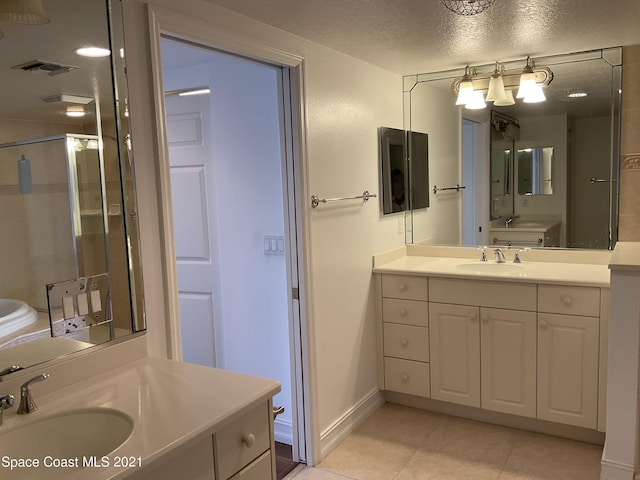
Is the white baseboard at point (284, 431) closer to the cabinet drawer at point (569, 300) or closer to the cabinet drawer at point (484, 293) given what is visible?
the cabinet drawer at point (484, 293)

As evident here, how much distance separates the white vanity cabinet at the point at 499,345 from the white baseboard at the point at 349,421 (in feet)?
0.39

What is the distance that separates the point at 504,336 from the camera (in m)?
2.88

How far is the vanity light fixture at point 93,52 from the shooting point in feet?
5.27

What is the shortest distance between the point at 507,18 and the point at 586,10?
0.31 metres

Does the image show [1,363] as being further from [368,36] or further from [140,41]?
[368,36]

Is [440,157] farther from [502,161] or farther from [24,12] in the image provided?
[24,12]

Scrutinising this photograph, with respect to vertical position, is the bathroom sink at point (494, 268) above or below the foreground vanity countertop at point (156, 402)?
above

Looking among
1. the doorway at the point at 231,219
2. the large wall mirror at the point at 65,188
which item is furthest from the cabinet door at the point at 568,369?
the large wall mirror at the point at 65,188

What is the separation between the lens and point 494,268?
3.13 metres

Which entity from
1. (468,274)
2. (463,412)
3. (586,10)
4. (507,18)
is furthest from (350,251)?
(586,10)

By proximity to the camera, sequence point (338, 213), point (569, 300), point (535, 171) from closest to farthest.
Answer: point (569, 300) → point (338, 213) → point (535, 171)

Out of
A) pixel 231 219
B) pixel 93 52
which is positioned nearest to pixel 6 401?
pixel 93 52

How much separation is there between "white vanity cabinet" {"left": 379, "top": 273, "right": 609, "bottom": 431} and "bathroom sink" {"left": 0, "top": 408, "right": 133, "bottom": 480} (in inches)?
81.2

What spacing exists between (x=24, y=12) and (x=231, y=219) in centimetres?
165
